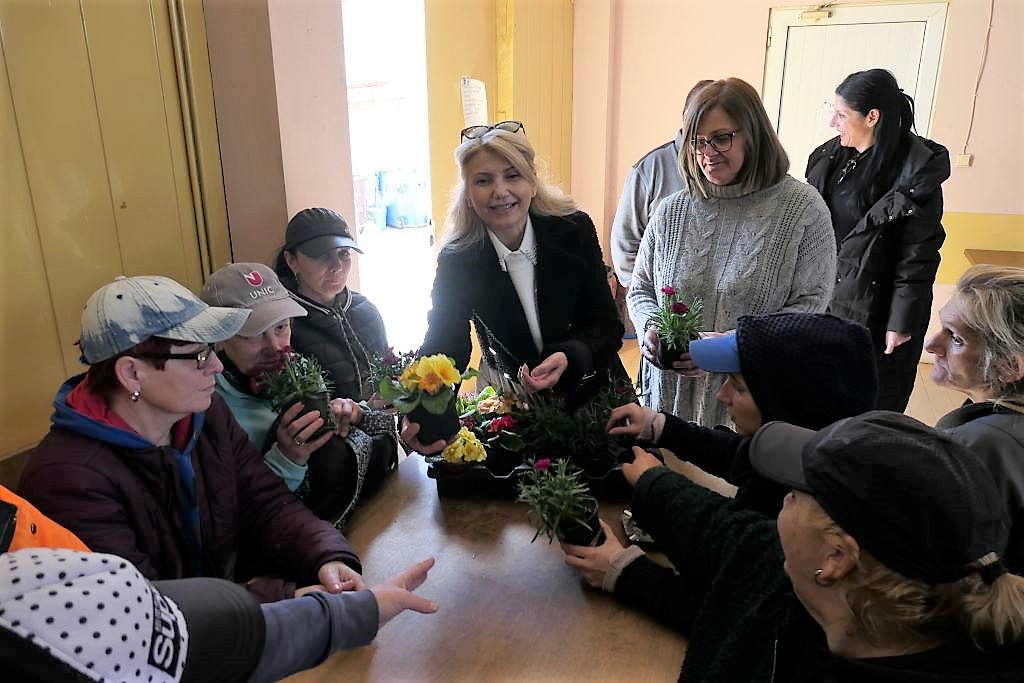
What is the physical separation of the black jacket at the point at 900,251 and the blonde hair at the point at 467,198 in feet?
5.42

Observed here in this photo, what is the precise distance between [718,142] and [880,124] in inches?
54.0

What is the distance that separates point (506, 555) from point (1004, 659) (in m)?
0.85

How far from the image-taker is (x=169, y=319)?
1.20 m

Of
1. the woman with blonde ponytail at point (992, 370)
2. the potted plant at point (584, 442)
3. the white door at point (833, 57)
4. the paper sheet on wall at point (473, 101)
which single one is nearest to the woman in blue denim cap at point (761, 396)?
the potted plant at point (584, 442)

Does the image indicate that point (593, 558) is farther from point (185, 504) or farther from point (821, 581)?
point (185, 504)

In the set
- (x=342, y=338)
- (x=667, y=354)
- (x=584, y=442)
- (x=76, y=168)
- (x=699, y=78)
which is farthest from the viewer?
(x=699, y=78)

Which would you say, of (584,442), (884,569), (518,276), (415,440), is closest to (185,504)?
(415,440)

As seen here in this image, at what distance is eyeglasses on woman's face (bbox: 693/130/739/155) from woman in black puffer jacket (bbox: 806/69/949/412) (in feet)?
4.32

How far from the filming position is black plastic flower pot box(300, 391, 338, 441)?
1.45m

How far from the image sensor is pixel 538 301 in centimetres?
196

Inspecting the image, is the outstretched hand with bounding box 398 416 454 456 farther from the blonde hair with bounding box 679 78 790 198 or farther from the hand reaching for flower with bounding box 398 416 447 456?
the blonde hair with bounding box 679 78 790 198

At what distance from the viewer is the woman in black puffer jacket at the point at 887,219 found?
2.85m

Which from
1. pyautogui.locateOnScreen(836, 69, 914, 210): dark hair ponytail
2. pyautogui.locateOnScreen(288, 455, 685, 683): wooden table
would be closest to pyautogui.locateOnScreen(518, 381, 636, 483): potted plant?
pyautogui.locateOnScreen(288, 455, 685, 683): wooden table

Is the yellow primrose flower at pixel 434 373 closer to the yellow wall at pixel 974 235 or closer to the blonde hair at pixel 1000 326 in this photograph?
the blonde hair at pixel 1000 326
